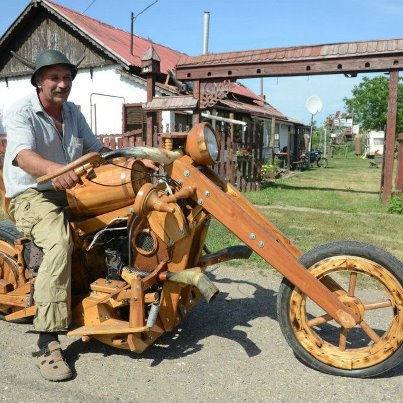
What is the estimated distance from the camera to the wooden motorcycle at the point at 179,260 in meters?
2.68

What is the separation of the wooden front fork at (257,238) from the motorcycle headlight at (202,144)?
9cm

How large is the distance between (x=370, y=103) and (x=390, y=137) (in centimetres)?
3940

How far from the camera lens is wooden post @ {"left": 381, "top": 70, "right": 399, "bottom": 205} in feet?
30.9

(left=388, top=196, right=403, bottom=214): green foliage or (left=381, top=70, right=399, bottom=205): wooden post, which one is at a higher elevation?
(left=381, top=70, right=399, bottom=205): wooden post

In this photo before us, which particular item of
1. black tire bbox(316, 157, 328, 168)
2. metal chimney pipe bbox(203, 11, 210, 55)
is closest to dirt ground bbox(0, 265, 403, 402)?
metal chimney pipe bbox(203, 11, 210, 55)

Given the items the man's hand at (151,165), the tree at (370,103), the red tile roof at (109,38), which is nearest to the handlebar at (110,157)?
the man's hand at (151,165)

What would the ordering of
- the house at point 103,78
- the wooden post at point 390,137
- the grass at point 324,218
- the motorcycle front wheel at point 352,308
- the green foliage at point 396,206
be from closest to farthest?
the motorcycle front wheel at point 352,308
the grass at point 324,218
the green foliage at point 396,206
the wooden post at point 390,137
the house at point 103,78

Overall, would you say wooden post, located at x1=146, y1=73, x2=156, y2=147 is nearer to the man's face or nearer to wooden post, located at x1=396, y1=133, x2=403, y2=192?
wooden post, located at x1=396, y1=133, x2=403, y2=192

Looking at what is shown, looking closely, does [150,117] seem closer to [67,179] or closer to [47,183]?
[47,183]

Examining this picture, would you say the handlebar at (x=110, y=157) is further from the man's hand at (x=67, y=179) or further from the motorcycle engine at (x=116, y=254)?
the motorcycle engine at (x=116, y=254)

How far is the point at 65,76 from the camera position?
3277 millimetres

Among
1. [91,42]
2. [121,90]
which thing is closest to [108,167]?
[121,90]

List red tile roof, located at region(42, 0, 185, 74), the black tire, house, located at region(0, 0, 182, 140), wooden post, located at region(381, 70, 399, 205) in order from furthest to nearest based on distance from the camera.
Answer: the black tire, red tile roof, located at region(42, 0, 185, 74), house, located at region(0, 0, 182, 140), wooden post, located at region(381, 70, 399, 205)

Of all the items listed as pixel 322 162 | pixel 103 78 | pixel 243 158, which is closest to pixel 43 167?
pixel 243 158
